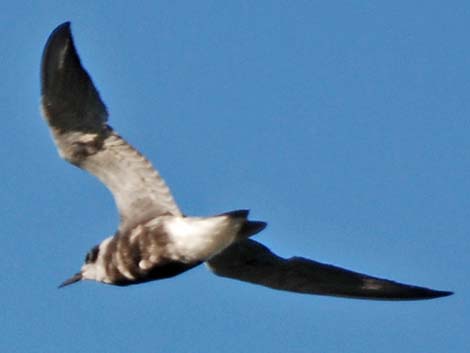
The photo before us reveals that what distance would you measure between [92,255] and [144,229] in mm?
1066

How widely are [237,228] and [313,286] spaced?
75.7 inches

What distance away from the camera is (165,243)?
944 inches

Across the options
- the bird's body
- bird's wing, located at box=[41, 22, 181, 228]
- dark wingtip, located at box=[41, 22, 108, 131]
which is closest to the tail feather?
the bird's body

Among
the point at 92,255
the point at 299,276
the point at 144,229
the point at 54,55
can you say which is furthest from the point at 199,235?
the point at 54,55

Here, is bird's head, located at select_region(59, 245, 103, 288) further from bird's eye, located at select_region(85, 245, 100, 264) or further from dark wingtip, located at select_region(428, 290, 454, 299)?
dark wingtip, located at select_region(428, 290, 454, 299)

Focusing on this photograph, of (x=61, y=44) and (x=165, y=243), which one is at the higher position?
(x=61, y=44)

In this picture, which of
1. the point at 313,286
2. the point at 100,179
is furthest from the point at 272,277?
the point at 100,179

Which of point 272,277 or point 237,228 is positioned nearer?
point 237,228

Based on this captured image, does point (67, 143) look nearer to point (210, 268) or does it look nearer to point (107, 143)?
point (107, 143)

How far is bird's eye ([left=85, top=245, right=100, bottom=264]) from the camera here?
2509 centimetres

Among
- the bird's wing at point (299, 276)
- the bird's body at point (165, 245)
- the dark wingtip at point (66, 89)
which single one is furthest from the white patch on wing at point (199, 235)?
the dark wingtip at point (66, 89)

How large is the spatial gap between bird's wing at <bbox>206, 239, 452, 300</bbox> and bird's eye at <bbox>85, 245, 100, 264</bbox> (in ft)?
3.46

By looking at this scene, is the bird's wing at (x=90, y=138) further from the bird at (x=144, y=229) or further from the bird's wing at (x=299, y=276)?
the bird's wing at (x=299, y=276)

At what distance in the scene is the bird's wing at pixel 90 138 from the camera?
24.1 m
